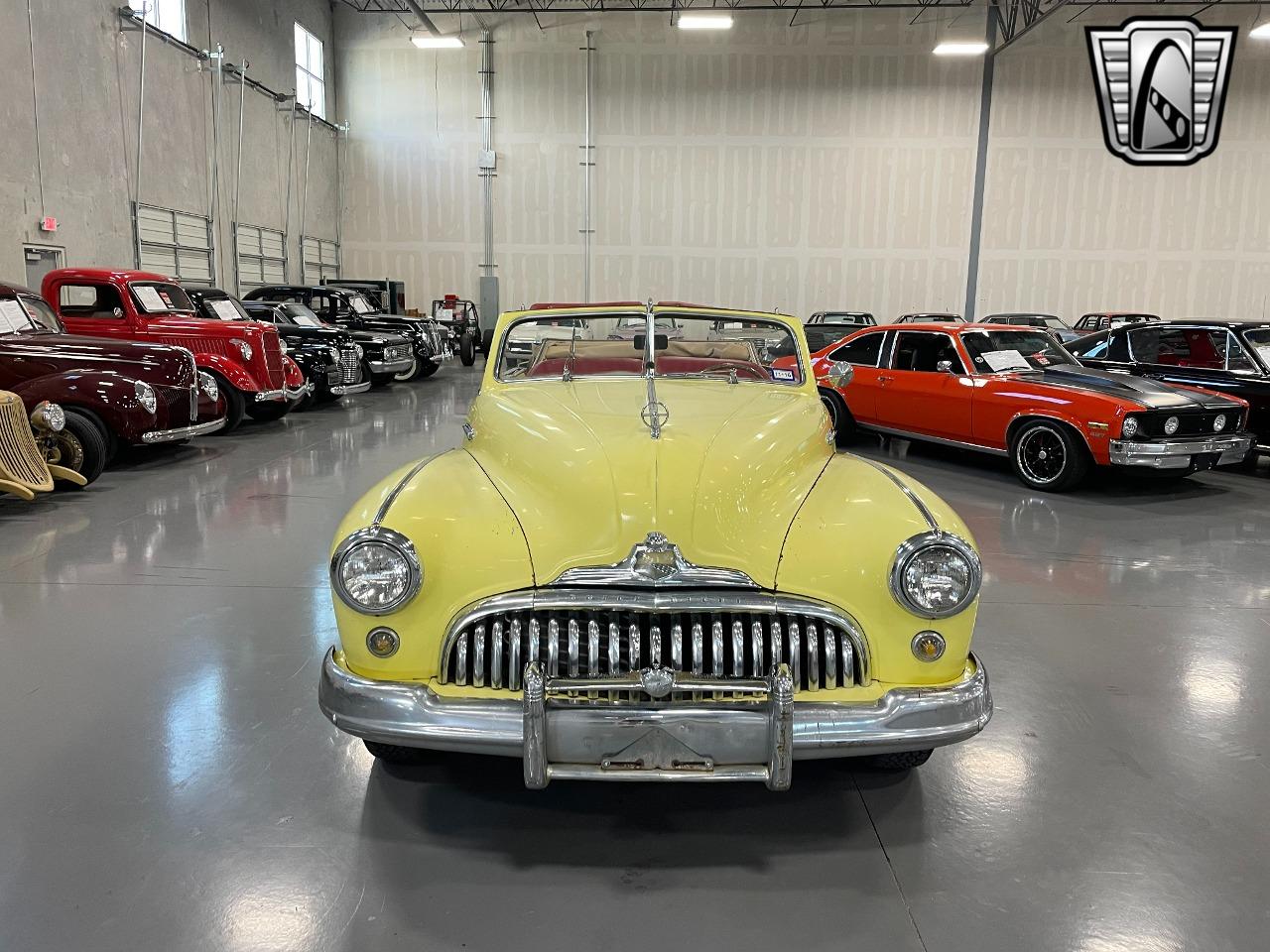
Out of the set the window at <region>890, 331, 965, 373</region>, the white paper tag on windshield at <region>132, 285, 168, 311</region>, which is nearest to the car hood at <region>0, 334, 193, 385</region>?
the white paper tag on windshield at <region>132, 285, 168, 311</region>

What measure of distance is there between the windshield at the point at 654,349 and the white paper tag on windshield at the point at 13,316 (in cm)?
599

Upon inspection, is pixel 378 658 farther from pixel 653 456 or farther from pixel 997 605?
pixel 997 605

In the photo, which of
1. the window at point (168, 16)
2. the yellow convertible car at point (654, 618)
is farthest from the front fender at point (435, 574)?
the window at point (168, 16)

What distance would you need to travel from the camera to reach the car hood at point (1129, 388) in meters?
6.71

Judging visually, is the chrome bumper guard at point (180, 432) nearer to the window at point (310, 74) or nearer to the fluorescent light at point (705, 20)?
the fluorescent light at point (705, 20)

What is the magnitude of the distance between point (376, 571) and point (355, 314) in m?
13.6

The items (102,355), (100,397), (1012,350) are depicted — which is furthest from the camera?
(1012,350)

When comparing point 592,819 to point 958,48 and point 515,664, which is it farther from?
point 958,48

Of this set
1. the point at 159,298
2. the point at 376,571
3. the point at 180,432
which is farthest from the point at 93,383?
the point at 376,571

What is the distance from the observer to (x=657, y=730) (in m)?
2.08

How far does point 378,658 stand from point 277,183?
736 inches

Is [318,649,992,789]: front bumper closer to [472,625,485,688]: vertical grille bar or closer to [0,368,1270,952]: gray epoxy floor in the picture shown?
[472,625,485,688]: vertical grille bar

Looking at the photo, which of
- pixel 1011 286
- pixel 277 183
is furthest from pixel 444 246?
pixel 1011 286

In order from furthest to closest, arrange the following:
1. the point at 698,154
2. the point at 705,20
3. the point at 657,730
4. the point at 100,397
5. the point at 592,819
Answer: the point at 698,154
the point at 705,20
the point at 100,397
the point at 592,819
the point at 657,730
